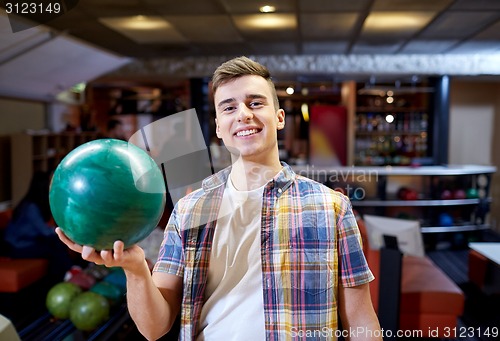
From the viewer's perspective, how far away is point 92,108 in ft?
27.9

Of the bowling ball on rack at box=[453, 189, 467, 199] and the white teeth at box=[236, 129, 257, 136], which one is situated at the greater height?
the white teeth at box=[236, 129, 257, 136]

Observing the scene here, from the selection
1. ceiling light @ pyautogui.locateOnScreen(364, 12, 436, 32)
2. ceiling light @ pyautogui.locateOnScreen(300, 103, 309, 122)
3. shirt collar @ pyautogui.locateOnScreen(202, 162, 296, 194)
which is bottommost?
shirt collar @ pyautogui.locateOnScreen(202, 162, 296, 194)

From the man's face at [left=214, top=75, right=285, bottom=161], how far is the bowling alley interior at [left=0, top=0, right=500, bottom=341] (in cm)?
23

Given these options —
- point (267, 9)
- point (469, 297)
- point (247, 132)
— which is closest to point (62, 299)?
point (247, 132)

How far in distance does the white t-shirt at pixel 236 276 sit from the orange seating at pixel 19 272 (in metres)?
3.03

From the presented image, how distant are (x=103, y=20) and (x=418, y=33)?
3.45 m

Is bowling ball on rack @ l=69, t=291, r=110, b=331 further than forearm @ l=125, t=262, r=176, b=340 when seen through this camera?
Yes

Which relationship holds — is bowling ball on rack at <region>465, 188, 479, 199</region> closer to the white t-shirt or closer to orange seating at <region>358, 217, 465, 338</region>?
orange seating at <region>358, 217, 465, 338</region>

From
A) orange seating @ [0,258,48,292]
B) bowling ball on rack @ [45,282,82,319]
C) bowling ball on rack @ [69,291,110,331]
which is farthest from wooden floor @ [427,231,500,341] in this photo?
orange seating @ [0,258,48,292]

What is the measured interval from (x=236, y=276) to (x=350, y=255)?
295 mm

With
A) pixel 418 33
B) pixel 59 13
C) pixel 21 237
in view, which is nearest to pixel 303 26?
pixel 418 33

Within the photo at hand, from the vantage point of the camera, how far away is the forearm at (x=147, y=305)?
0.95 metres

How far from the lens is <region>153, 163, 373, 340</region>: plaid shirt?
1.09 m

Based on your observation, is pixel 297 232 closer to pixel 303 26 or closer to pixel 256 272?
pixel 256 272
